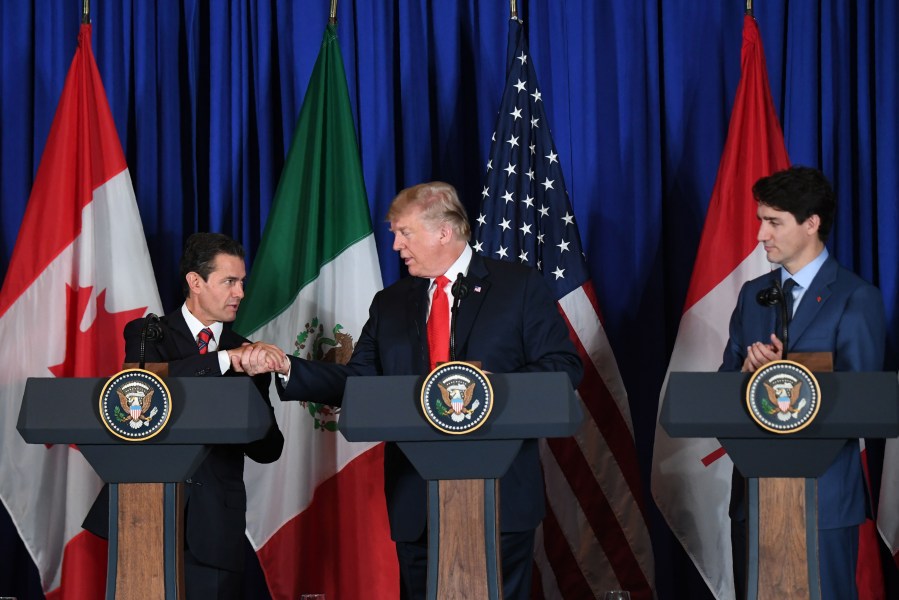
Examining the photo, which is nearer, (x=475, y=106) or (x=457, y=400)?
(x=457, y=400)

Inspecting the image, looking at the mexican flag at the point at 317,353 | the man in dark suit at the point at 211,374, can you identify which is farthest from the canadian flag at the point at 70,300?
the man in dark suit at the point at 211,374

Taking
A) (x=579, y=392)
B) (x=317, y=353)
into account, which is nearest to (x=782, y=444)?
(x=579, y=392)

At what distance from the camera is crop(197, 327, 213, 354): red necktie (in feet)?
11.2

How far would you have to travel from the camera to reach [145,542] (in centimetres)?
271

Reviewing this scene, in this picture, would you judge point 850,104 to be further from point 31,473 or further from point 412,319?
point 31,473

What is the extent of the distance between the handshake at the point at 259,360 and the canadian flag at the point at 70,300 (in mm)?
1321

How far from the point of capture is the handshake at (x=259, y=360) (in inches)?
120

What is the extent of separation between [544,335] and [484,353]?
0.18 meters

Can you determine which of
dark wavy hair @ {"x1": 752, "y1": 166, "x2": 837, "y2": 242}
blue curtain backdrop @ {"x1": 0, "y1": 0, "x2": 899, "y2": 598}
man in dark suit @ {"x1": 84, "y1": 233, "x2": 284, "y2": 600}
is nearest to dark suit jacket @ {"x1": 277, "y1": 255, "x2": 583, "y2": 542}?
man in dark suit @ {"x1": 84, "y1": 233, "x2": 284, "y2": 600}

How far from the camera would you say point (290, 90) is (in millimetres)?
4816

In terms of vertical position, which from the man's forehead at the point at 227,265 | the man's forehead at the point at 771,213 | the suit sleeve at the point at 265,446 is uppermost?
the man's forehead at the point at 771,213

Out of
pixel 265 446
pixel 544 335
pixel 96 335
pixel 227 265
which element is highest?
pixel 227 265

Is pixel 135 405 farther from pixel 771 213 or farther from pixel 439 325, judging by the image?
pixel 771 213

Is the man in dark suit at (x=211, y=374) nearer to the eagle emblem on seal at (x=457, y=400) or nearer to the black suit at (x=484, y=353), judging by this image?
the black suit at (x=484, y=353)
